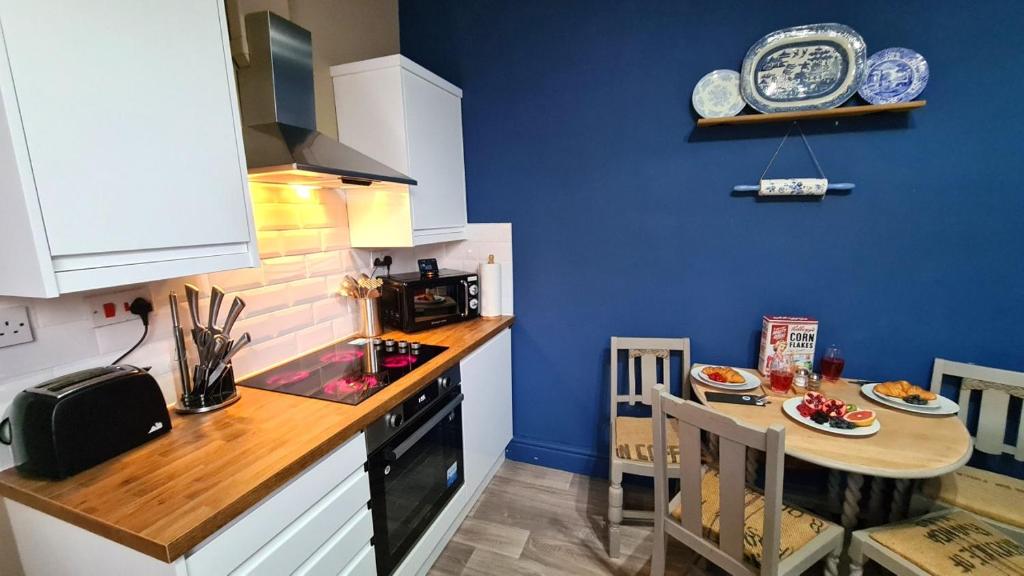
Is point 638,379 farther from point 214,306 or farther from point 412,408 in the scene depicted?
point 214,306

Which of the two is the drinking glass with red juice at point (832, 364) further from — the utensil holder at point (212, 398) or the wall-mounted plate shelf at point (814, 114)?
the utensil holder at point (212, 398)

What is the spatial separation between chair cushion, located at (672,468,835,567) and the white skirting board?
0.94m

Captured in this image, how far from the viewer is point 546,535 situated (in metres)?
1.96

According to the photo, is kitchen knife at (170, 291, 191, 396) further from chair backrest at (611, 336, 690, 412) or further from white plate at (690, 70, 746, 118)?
white plate at (690, 70, 746, 118)

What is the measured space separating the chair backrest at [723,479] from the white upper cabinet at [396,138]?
137cm

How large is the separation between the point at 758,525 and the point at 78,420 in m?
1.93

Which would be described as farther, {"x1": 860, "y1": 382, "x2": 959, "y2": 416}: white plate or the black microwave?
the black microwave

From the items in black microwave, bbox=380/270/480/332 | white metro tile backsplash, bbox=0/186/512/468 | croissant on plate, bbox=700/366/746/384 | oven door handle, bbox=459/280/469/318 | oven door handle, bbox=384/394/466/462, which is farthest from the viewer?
oven door handle, bbox=459/280/469/318

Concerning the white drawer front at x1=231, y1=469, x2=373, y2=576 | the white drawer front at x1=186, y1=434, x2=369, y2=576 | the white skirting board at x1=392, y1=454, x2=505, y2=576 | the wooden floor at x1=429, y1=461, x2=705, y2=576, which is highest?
the white drawer front at x1=186, y1=434, x2=369, y2=576

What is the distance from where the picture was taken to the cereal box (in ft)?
5.93

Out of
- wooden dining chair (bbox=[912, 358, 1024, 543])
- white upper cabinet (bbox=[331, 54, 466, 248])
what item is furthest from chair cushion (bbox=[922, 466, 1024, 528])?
white upper cabinet (bbox=[331, 54, 466, 248])

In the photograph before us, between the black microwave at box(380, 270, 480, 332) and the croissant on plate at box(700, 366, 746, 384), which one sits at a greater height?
the black microwave at box(380, 270, 480, 332)

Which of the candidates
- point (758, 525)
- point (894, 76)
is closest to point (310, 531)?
point (758, 525)

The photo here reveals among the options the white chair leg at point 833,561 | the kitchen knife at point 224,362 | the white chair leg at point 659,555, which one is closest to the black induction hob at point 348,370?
the kitchen knife at point 224,362
